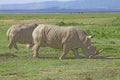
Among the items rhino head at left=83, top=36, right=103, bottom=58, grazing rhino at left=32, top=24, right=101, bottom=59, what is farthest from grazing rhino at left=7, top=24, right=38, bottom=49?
rhino head at left=83, top=36, right=103, bottom=58

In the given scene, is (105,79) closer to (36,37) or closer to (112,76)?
(112,76)

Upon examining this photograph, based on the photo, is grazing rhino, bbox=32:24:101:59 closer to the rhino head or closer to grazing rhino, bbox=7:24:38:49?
the rhino head

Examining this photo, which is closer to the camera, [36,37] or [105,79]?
[105,79]

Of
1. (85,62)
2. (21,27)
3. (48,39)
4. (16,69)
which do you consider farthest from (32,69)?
(21,27)

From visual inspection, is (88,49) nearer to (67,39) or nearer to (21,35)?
(67,39)

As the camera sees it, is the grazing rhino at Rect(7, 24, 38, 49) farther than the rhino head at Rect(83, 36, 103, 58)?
Yes

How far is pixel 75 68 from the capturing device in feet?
55.1

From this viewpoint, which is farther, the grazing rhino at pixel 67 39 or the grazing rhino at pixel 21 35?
the grazing rhino at pixel 21 35

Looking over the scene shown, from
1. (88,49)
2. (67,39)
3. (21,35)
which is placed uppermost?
(67,39)

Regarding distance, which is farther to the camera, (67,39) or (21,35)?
(21,35)

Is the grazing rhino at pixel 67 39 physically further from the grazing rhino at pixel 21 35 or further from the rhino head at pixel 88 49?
the grazing rhino at pixel 21 35

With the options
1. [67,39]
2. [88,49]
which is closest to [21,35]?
[67,39]

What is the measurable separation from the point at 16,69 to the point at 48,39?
4.85 metres

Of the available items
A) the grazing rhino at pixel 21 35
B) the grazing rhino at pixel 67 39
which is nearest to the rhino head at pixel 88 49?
the grazing rhino at pixel 67 39
